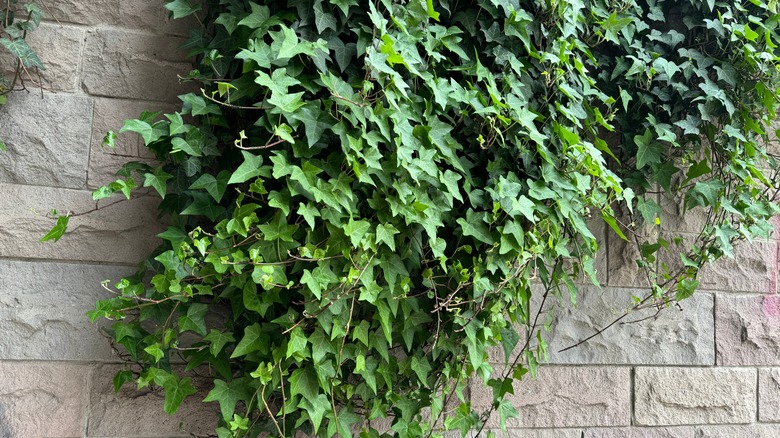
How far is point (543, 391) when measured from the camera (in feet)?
7.38

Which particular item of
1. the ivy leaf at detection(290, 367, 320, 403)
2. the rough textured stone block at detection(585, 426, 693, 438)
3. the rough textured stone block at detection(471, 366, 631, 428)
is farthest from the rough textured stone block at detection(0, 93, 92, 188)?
the rough textured stone block at detection(585, 426, 693, 438)

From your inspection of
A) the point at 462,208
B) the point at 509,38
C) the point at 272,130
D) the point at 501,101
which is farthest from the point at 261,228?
the point at 509,38

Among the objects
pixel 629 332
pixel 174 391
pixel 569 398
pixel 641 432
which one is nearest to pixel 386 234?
pixel 174 391

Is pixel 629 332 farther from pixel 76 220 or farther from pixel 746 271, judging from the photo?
pixel 76 220

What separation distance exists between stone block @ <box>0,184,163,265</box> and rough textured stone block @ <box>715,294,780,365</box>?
77.3 inches

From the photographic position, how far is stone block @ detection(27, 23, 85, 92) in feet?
6.04

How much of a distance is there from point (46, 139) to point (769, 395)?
2572 mm

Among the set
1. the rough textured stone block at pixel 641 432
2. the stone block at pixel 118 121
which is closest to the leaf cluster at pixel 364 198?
the stone block at pixel 118 121

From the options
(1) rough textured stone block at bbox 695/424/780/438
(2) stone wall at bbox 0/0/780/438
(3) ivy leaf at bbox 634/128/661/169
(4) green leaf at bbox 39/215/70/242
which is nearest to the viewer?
(4) green leaf at bbox 39/215/70/242

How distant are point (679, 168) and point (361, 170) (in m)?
1.27

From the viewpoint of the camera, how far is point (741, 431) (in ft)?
8.18

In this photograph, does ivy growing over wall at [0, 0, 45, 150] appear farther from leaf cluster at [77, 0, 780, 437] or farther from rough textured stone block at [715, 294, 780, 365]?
rough textured stone block at [715, 294, 780, 365]

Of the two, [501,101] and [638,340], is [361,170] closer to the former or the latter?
[501,101]

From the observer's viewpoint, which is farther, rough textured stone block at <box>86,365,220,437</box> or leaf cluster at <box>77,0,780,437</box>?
rough textured stone block at <box>86,365,220,437</box>
